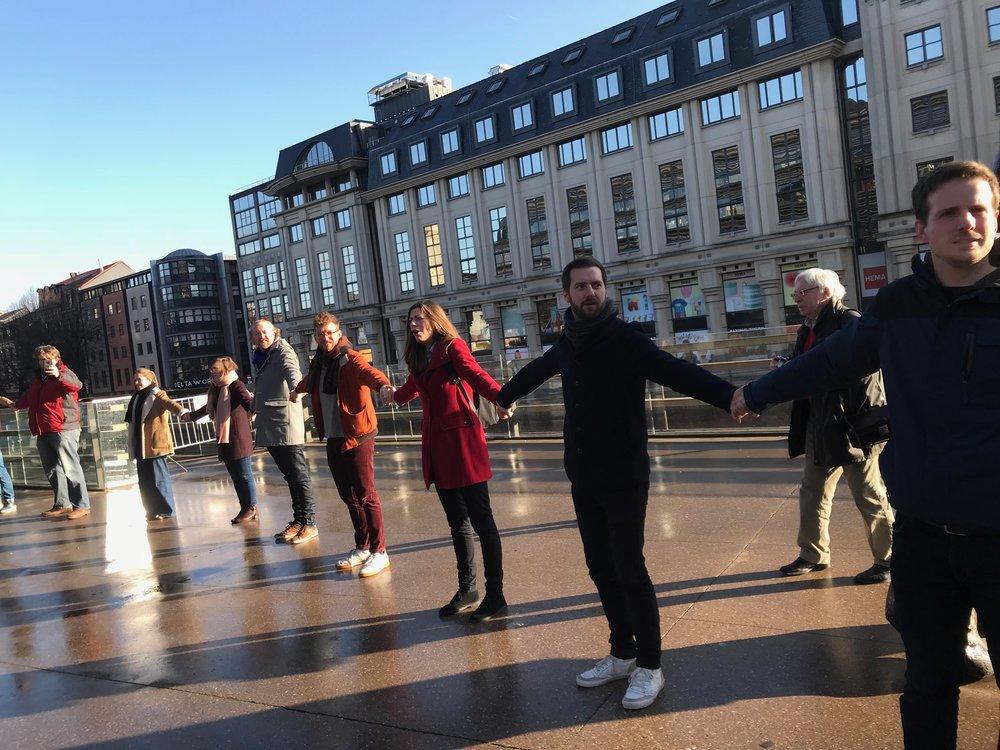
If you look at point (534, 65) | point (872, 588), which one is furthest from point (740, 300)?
point (872, 588)

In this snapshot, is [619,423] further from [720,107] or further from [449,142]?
[449,142]

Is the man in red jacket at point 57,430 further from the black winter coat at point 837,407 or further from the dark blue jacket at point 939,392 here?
the dark blue jacket at point 939,392

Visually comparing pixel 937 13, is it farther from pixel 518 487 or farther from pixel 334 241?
pixel 334 241

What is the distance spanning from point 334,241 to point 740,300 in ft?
112

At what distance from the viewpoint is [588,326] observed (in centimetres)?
340

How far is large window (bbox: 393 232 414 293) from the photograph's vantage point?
187ft

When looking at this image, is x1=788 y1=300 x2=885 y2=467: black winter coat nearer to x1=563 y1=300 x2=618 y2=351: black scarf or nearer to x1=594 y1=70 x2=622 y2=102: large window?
x1=563 y1=300 x2=618 y2=351: black scarf

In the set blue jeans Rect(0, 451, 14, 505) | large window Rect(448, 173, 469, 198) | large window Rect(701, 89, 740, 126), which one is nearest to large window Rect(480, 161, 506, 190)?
large window Rect(448, 173, 469, 198)

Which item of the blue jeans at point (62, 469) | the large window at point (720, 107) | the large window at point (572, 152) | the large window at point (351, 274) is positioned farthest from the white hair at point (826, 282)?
the large window at point (351, 274)

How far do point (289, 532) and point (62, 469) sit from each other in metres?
4.24

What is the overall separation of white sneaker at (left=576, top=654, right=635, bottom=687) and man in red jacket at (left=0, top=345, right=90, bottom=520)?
314 inches

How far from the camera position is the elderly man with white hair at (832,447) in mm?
4359

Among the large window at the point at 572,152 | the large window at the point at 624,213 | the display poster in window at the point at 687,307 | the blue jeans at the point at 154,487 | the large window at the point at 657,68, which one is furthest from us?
the large window at the point at 572,152

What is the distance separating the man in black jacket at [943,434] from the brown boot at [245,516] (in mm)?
7019
